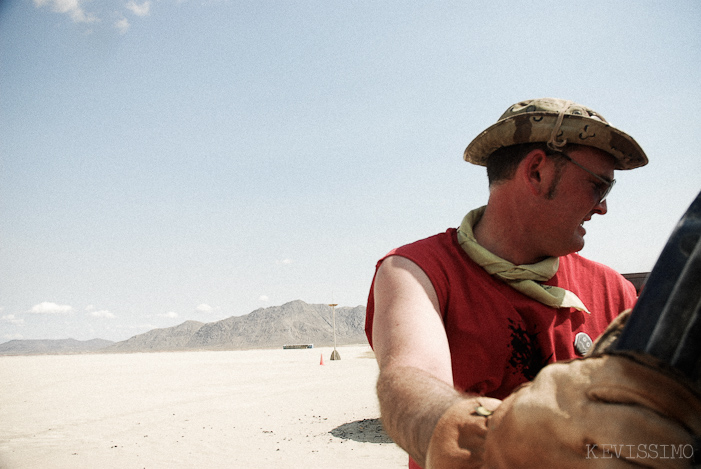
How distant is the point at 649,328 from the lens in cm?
53

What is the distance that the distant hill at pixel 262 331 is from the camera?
111m

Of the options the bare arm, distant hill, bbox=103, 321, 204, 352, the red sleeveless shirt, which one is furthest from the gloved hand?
distant hill, bbox=103, 321, 204, 352

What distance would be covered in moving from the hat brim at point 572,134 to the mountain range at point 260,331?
103m

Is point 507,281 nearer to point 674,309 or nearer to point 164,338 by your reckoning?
point 674,309

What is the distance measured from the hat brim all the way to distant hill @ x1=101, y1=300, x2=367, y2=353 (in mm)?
103462

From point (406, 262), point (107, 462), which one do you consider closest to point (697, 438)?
point (406, 262)

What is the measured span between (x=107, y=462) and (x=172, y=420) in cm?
331

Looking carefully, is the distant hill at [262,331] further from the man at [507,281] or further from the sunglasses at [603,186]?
the sunglasses at [603,186]

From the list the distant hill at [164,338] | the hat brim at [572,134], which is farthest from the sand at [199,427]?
the distant hill at [164,338]

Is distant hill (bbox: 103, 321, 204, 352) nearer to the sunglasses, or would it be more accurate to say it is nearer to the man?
the man

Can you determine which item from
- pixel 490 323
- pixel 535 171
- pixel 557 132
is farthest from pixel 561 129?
pixel 490 323

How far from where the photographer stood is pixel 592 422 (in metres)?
0.56

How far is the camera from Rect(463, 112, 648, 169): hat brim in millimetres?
1686

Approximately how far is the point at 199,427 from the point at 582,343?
9.61m
